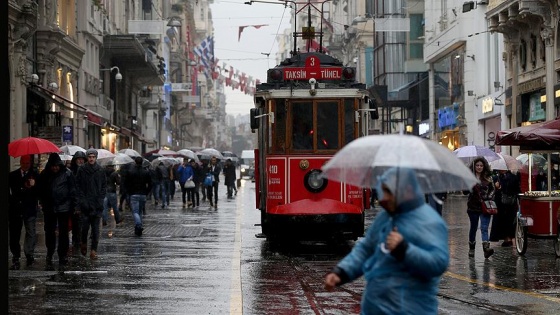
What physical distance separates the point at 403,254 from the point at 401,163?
1.67ft

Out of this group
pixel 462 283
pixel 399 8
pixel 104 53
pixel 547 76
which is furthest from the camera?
pixel 399 8

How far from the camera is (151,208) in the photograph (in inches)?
1587

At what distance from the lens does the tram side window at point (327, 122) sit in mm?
20156

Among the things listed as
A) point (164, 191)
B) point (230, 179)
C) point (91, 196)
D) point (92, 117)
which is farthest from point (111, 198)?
point (230, 179)

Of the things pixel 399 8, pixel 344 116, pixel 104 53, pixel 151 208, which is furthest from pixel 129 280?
pixel 399 8

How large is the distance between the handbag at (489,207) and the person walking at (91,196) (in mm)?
6071

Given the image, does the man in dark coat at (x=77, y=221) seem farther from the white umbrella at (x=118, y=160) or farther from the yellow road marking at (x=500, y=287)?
the white umbrella at (x=118, y=160)

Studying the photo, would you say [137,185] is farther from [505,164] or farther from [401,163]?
[401,163]

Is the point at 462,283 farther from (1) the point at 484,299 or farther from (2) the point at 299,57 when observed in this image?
(2) the point at 299,57

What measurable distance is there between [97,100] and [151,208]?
1788cm

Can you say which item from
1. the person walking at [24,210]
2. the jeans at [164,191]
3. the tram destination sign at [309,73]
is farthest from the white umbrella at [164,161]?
the person walking at [24,210]

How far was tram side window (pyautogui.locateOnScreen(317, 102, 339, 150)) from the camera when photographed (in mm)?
20156

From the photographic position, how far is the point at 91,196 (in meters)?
18.6

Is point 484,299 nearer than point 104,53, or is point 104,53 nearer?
point 484,299
